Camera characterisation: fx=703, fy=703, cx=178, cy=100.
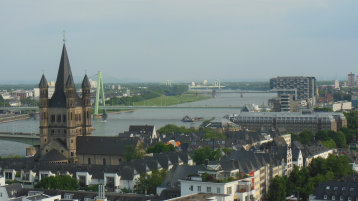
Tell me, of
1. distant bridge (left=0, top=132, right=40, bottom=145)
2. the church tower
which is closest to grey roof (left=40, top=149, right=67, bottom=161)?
the church tower

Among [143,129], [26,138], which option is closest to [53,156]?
[26,138]

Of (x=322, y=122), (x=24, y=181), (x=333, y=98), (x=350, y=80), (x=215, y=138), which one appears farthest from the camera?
(x=350, y=80)

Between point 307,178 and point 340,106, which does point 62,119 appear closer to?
point 307,178

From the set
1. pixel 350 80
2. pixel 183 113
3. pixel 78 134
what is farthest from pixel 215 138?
pixel 350 80

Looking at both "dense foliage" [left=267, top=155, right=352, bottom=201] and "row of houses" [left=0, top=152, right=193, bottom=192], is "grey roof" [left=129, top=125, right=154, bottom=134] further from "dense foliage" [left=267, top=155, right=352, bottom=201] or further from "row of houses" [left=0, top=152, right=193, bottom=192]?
"dense foliage" [left=267, top=155, right=352, bottom=201]

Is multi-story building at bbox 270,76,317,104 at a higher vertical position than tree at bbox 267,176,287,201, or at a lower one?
higher

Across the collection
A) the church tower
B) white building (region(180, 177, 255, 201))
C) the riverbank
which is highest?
the church tower

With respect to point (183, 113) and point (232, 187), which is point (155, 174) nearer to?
point (232, 187)
